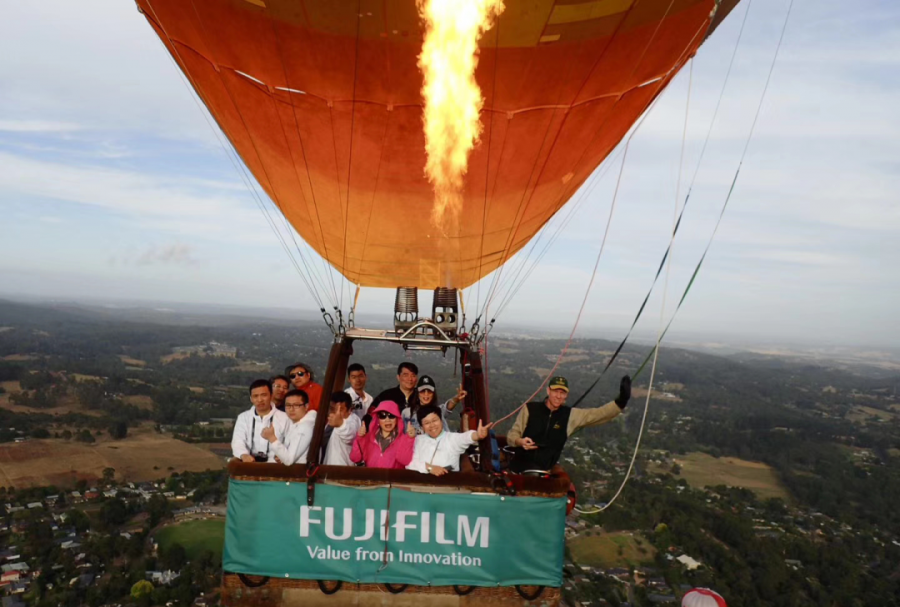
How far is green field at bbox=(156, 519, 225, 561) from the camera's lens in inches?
1963

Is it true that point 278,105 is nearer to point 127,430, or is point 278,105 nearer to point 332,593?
point 332,593

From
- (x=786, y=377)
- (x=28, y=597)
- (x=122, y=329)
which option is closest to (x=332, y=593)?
(x=28, y=597)

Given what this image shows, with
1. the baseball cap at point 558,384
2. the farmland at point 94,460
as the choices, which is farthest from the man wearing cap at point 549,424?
the farmland at point 94,460

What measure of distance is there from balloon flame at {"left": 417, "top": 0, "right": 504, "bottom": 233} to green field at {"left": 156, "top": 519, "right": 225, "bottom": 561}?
5123 cm

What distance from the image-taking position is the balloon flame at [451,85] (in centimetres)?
532

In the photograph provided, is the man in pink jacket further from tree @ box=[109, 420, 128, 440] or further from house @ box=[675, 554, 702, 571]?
tree @ box=[109, 420, 128, 440]

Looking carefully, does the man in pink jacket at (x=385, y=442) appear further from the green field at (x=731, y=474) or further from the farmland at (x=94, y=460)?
the green field at (x=731, y=474)

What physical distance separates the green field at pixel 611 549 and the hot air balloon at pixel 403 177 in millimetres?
48893

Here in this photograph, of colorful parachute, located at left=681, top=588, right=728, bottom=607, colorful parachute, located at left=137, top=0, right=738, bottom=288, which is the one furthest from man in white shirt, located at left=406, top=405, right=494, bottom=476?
colorful parachute, located at left=137, top=0, right=738, bottom=288

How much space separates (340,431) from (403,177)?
350 cm

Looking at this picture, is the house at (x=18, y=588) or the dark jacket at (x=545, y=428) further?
the house at (x=18, y=588)

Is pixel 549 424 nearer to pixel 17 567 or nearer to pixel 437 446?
pixel 437 446

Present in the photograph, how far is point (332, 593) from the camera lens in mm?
4016

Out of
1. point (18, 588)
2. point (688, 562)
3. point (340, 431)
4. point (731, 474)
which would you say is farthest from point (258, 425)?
point (731, 474)
